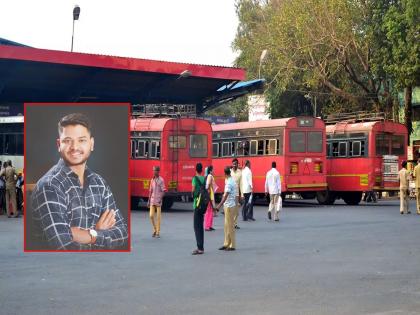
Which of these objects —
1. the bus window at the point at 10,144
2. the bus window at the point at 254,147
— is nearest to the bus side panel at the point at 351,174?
Answer: the bus window at the point at 254,147

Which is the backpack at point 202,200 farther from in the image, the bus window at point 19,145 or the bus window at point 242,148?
the bus window at point 242,148

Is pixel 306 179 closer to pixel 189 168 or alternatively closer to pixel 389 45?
pixel 189 168

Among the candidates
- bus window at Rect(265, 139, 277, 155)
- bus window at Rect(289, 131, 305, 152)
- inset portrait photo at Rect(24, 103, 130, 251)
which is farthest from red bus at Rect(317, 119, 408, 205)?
inset portrait photo at Rect(24, 103, 130, 251)

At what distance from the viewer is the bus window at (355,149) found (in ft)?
104

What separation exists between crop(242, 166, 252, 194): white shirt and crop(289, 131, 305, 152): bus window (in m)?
7.68

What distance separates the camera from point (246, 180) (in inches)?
931

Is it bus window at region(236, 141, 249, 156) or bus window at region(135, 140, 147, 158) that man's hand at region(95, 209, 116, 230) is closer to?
bus window at region(135, 140, 147, 158)

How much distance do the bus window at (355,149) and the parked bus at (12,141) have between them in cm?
1309

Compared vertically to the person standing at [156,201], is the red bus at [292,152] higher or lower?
higher

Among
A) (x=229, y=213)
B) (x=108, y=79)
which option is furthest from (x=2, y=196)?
(x=229, y=213)

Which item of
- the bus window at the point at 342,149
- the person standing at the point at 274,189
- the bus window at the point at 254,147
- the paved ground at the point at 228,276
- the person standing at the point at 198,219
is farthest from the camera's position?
the bus window at the point at 254,147

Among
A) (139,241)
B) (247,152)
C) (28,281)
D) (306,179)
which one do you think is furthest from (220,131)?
(28,281)

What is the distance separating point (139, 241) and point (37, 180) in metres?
7.31

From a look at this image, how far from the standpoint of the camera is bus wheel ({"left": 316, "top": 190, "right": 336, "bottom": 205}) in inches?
1305
